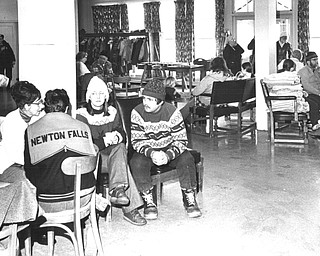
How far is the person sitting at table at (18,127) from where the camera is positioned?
4.11 metres

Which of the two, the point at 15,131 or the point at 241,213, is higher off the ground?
the point at 15,131

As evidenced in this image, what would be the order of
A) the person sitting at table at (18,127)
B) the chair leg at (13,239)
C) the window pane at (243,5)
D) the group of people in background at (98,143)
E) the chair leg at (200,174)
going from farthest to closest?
1. the window pane at (243,5)
2. the chair leg at (200,174)
3. the person sitting at table at (18,127)
4. the group of people in background at (98,143)
5. the chair leg at (13,239)

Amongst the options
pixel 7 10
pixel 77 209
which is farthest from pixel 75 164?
pixel 7 10

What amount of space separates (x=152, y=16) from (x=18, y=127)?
1411cm

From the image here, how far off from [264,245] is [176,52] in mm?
13691

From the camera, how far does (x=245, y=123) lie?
999 centimetres

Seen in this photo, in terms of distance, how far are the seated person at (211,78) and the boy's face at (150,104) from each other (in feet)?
13.1

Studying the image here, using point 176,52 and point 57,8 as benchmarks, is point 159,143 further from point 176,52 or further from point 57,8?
point 176,52

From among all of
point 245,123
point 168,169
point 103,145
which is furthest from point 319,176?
point 245,123

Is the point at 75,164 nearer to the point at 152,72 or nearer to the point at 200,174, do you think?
Result: the point at 200,174

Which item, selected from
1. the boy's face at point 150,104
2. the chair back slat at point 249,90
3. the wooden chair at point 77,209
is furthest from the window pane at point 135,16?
the wooden chair at point 77,209

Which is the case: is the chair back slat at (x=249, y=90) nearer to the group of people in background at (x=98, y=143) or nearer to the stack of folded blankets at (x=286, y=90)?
the stack of folded blankets at (x=286, y=90)

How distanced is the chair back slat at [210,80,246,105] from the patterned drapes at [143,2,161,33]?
9.57 m

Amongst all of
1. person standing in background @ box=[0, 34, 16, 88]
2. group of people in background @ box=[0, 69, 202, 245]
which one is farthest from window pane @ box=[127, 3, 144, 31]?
group of people in background @ box=[0, 69, 202, 245]
